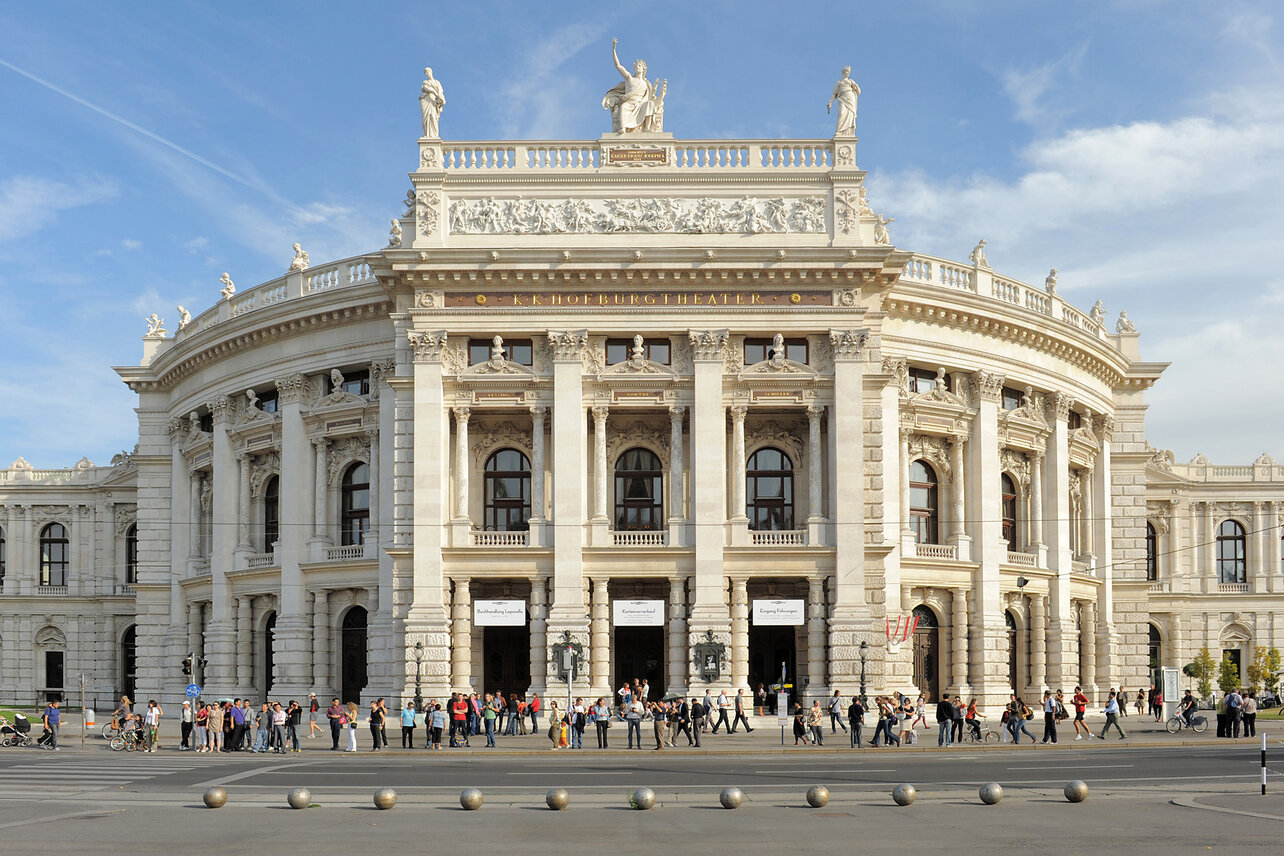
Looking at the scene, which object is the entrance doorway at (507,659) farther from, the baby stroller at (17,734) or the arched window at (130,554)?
the arched window at (130,554)

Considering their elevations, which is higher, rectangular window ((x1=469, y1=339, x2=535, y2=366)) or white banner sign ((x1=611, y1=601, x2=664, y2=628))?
rectangular window ((x1=469, y1=339, x2=535, y2=366))

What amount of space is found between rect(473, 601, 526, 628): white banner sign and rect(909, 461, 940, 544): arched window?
17249 mm

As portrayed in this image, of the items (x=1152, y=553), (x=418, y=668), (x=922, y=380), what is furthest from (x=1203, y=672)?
(x=418, y=668)

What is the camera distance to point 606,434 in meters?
54.1

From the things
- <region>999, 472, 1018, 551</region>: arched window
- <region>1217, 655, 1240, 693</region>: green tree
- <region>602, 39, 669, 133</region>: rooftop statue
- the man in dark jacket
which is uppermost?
<region>602, 39, 669, 133</region>: rooftop statue

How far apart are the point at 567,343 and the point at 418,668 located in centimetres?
1294

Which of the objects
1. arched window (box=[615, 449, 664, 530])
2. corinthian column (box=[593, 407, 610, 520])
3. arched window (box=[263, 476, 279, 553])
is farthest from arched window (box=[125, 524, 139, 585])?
corinthian column (box=[593, 407, 610, 520])

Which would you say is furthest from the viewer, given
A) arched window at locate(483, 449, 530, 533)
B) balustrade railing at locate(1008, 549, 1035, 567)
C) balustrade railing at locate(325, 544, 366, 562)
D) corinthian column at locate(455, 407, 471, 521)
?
balustrade railing at locate(1008, 549, 1035, 567)

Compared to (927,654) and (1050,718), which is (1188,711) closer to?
(1050,718)

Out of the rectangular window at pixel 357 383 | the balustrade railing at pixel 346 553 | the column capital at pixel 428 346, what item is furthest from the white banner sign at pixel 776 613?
the rectangular window at pixel 357 383

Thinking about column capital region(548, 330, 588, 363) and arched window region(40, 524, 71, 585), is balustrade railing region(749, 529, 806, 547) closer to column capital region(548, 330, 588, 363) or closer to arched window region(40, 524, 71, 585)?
column capital region(548, 330, 588, 363)

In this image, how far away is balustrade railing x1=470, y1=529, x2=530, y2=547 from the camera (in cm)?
5241

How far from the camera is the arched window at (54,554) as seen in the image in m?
81.6

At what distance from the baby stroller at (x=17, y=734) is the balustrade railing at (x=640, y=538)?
20539 mm
